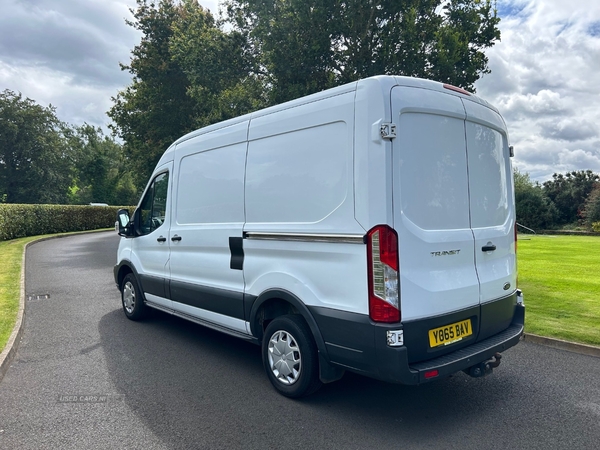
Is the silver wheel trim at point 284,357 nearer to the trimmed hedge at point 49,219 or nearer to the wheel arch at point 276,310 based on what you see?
the wheel arch at point 276,310

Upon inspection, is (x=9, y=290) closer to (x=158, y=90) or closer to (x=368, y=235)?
(x=368, y=235)

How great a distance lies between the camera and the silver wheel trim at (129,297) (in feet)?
22.0

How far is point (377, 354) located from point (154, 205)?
4110mm

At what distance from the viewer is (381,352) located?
3.19 metres

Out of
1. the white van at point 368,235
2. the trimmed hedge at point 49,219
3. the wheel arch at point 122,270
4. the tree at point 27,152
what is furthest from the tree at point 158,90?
the tree at point 27,152

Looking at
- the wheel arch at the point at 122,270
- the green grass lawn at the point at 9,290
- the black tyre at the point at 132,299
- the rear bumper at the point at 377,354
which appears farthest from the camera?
the wheel arch at the point at 122,270

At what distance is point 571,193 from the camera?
47.1 meters

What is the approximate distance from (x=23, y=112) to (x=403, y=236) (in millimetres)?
55681

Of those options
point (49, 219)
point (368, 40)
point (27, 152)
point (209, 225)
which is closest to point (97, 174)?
point (27, 152)

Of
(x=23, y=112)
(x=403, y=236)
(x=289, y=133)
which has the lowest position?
(x=403, y=236)

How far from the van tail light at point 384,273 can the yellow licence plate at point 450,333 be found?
400 millimetres

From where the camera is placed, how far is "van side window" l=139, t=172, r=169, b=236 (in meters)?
5.94

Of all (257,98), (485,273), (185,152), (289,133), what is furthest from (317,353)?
(257,98)

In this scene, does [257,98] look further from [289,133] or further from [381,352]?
[381,352]
